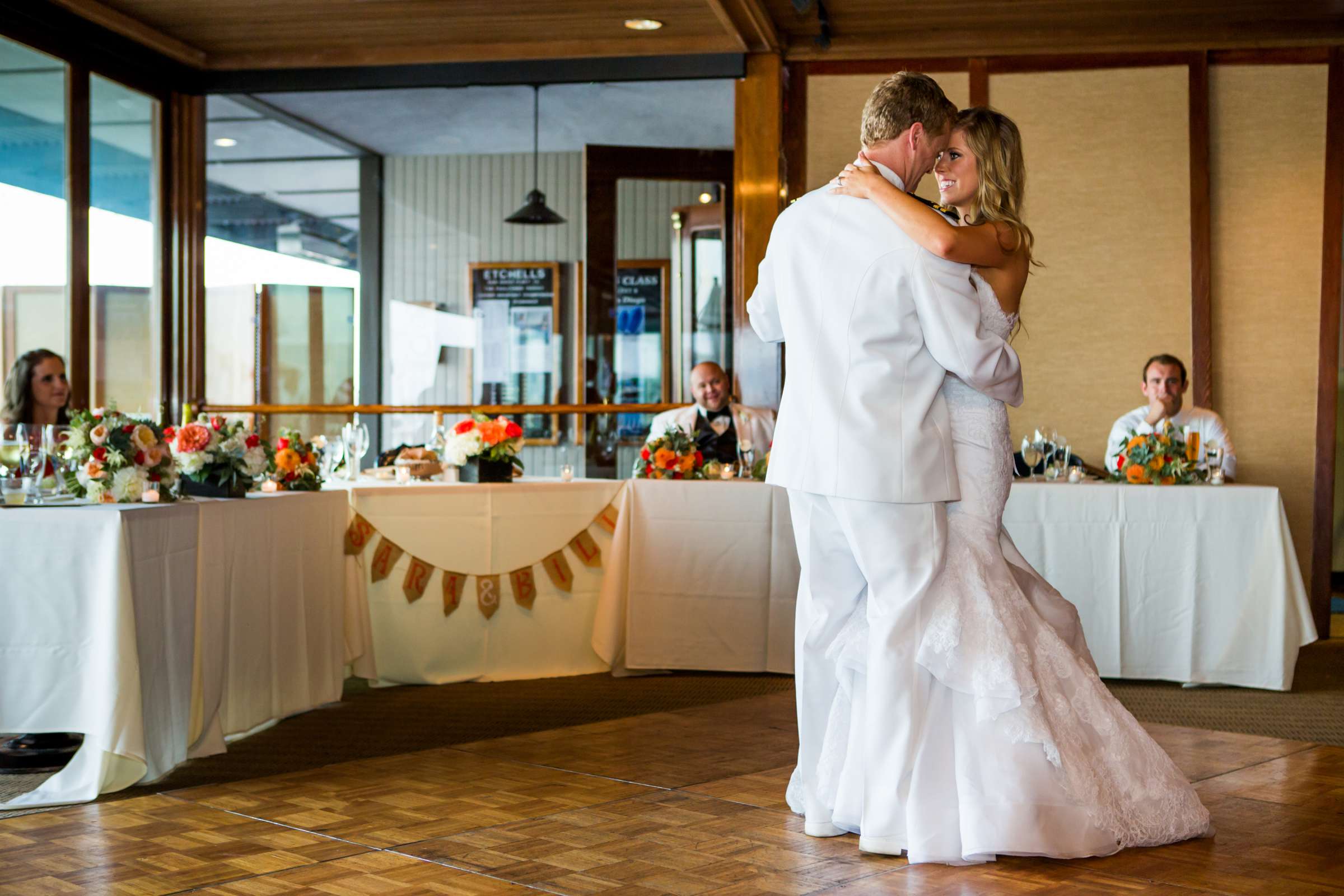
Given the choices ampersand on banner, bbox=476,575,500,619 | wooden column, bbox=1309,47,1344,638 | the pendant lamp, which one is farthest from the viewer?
the pendant lamp

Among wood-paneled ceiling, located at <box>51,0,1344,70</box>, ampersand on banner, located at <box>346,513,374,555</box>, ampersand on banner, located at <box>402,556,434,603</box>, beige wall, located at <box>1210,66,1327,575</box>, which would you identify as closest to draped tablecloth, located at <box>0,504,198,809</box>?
ampersand on banner, located at <box>346,513,374,555</box>

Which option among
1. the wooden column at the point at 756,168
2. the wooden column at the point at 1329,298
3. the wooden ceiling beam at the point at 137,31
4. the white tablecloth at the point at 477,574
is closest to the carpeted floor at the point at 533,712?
the white tablecloth at the point at 477,574

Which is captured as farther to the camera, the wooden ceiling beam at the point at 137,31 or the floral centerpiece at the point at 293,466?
the wooden ceiling beam at the point at 137,31

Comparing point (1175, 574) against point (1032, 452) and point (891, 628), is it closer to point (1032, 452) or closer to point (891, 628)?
point (1032, 452)

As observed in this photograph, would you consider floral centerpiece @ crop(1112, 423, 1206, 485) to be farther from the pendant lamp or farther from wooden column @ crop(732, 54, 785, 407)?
the pendant lamp

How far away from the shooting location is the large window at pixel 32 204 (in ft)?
20.3

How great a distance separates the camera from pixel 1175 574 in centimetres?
548

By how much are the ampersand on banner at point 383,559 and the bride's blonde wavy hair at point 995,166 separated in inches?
121

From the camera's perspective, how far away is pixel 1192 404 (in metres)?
7.14

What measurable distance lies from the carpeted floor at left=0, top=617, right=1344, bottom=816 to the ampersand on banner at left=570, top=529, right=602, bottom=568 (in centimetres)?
50

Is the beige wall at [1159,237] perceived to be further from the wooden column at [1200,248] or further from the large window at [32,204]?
the large window at [32,204]

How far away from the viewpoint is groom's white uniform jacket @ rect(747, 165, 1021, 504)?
2.88m

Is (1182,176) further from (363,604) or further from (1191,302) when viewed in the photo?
(363,604)

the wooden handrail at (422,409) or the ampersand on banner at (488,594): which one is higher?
the wooden handrail at (422,409)
